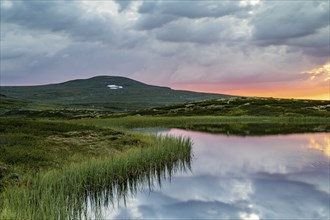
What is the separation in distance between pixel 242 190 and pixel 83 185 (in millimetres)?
8319

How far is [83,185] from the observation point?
16219mm

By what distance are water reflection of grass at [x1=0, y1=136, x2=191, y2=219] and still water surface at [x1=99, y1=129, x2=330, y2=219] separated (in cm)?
99

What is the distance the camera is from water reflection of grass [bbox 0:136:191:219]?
38.1 feet

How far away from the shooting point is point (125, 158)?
20.0 meters

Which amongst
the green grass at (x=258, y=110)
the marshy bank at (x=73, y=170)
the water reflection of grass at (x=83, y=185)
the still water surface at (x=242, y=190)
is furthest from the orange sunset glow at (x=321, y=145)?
the green grass at (x=258, y=110)

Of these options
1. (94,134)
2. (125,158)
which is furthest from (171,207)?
(94,134)

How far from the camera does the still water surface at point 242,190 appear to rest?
1524cm

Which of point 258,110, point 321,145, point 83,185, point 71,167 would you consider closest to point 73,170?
point 71,167

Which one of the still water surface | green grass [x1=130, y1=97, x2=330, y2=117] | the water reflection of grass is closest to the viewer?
the water reflection of grass

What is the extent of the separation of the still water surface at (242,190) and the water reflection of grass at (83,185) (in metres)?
0.99

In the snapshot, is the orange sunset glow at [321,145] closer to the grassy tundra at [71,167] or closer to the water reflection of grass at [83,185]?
the grassy tundra at [71,167]

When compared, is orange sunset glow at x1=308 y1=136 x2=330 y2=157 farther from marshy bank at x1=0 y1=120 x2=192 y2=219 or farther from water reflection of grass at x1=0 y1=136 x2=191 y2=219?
water reflection of grass at x1=0 y1=136 x2=191 y2=219

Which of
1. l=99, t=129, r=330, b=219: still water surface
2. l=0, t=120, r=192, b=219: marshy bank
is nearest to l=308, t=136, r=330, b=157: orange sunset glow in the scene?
l=99, t=129, r=330, b=219: still water surface

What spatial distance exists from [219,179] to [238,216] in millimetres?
6852
